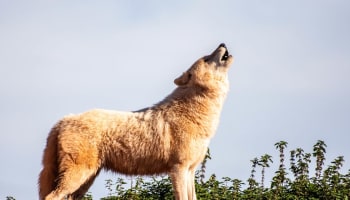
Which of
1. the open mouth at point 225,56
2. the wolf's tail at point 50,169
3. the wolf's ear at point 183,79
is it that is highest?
the open mouth at point 225,56

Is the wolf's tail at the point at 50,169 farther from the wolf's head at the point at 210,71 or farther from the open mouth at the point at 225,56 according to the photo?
the open mouth at the point at 225,56

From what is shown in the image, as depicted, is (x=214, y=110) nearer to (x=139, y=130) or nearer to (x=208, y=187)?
(x=139, y=130)

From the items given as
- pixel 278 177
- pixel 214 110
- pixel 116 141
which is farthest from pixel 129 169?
pixel 278 177

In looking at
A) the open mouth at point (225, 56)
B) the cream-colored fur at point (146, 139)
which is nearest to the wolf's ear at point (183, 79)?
the cream-colored fur at point (146, 139)

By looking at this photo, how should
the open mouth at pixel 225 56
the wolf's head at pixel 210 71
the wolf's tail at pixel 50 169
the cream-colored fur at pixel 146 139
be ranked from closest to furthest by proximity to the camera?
the cream-colored fur at pixel 146 139
the wolf's tail at pixel 50 169
the wolf's head at pixel 210 71
the open mouth at pixel 225 56

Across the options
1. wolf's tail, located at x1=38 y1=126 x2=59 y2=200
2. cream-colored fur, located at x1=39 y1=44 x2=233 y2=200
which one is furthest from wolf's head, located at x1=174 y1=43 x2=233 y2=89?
wolf's tail, located at x1=38 y1=126 x2=59 y2=200

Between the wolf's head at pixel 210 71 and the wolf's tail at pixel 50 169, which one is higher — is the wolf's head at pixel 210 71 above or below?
above

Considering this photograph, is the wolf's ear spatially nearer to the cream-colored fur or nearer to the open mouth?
the cream-colored fur

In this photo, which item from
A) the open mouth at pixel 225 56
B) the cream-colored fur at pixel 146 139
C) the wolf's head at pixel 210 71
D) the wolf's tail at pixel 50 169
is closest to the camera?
the cream-colored fur at pixel 146 139

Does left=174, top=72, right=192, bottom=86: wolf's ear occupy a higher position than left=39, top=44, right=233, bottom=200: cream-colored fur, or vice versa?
left=174, top=72, right=192, bottom=86: wolf's ear

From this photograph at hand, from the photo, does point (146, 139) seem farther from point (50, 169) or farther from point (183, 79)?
point (50, 169)

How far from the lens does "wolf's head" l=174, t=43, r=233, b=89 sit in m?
16.0

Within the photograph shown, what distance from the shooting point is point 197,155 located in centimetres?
1563

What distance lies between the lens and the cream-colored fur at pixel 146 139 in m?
15.4
